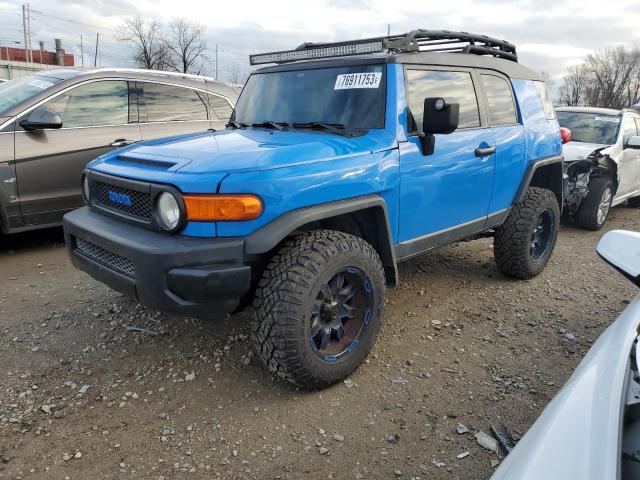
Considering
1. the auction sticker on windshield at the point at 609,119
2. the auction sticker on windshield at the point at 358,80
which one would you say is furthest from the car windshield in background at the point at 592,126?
the auction sticker on windshield at the point at 358,80

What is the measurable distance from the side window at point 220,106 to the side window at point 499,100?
3.29 metres

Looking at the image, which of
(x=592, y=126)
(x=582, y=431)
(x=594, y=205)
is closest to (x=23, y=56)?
(x=592, y=126)

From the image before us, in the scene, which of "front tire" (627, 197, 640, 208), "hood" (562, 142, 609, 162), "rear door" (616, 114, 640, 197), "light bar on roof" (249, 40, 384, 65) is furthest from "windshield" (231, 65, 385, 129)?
"front tire" (627, 197, 640, 208)

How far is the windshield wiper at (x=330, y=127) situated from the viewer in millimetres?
3255

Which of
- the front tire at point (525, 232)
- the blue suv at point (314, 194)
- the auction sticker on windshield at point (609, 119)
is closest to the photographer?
the blue suv at point (314, 194)

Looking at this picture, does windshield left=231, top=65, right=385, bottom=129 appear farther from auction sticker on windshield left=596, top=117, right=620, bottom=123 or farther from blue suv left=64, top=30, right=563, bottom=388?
auction sticker on windshield left=596, top=117, right=620, bottom=123

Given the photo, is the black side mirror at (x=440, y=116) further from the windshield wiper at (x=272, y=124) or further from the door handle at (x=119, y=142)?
the door handle at (x=119, y=142)

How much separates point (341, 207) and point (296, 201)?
31 centimetres

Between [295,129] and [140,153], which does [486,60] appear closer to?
[295,129]

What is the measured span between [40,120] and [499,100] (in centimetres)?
411

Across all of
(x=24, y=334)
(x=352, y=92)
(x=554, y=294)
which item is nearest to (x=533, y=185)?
(x=554, y=294)

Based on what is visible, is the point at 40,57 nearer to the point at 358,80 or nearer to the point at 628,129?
the point at 628,129

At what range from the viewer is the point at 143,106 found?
561 centimetres

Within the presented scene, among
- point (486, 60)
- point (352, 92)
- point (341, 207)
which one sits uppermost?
point (486, 60)
